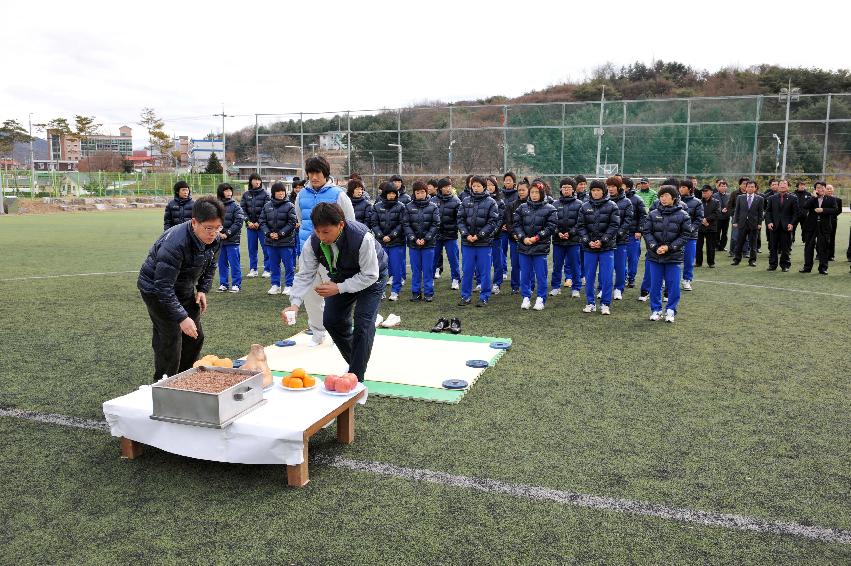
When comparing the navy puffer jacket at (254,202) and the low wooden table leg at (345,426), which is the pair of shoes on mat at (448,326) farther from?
the navy puffer jacket at (254,202)

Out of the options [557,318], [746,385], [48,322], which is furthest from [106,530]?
[557,318]

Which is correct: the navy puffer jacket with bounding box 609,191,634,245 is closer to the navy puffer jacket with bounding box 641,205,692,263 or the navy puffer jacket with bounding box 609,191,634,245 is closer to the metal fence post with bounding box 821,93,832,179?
Result: the navy puffer jacket with bounding box 641,205,692,263

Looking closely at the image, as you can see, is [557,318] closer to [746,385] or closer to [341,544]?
[746,385]

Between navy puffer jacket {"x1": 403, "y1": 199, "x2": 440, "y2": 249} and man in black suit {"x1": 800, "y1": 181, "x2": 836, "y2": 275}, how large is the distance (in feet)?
26.5

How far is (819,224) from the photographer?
12.5m

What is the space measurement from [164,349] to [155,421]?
1.04 m

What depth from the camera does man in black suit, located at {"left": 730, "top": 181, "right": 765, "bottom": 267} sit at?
13.7 m

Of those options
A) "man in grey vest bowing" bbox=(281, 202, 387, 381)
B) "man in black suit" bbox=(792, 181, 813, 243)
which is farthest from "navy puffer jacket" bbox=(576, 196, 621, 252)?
"man in black suit" bbox=(792, 181, 813, 243)

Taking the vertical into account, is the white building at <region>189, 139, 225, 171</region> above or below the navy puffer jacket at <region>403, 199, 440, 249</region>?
above

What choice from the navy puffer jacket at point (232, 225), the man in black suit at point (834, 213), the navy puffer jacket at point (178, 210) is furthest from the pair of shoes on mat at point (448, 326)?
the man in black suit at point (834, 213)

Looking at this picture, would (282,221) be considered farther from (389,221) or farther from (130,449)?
(130,449)

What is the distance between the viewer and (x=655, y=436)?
14.8ft

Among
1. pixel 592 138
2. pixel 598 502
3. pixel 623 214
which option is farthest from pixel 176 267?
pixel 592 138

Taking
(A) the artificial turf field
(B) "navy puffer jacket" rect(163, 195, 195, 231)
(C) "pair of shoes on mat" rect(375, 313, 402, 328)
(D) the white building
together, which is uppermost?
(D) the white building
